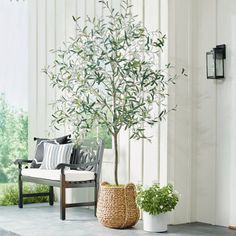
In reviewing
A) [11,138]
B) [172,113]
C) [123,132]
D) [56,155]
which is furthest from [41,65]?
[172,113]

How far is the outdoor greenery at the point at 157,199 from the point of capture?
5274 mm

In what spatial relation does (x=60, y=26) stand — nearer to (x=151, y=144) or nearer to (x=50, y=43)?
(x=50, y=43)

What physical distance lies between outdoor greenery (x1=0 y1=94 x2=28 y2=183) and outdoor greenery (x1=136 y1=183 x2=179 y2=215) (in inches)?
110

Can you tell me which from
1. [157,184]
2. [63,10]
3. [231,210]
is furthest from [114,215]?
[63,10]

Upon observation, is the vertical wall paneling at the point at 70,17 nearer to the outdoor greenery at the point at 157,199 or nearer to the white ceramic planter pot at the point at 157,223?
the outdoor greenery at the point at 157,199

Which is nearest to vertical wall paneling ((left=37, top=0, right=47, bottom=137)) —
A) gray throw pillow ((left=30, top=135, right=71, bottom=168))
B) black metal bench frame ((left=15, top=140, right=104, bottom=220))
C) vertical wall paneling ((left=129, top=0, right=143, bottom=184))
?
gray throw pillow ((left=30, top=135, right=71, bottom=168))

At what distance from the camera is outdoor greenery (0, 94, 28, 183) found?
7633 millimetres

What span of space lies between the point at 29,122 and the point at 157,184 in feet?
9.63

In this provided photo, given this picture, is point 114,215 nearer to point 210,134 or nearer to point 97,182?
point 97,182

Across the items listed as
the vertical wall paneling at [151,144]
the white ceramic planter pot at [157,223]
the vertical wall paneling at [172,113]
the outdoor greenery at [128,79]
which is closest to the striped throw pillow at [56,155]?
the outdoor greenery at [128,79]

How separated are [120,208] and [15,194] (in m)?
2.29

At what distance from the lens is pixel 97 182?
6.27 meters

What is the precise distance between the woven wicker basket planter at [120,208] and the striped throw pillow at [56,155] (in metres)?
1.17

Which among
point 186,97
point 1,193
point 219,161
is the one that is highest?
point 186,97
